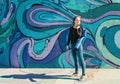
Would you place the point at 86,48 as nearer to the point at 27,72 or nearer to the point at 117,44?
the point at 117,44

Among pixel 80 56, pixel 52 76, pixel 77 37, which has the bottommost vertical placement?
pixel 52 76

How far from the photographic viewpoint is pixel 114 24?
1152 centimetres

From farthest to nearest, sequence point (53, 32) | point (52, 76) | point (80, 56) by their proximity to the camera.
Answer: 1. point (53, 32)
2. point (52, 76)
3. point (80, 56)

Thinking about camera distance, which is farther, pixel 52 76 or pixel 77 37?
pixel 52 76

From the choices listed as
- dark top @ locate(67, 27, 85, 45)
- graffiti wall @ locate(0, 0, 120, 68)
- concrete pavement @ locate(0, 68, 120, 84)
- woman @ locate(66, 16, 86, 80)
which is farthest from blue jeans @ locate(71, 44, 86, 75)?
graffiti wall @ locate(0, 0, 120, 68)

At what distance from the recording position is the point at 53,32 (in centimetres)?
1173

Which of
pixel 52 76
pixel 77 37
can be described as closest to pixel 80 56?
pixel 77 37

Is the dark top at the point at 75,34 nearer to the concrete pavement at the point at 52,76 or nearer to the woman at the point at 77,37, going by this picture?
the woman at the point at 77,37

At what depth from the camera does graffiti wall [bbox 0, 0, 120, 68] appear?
11516 millimetres

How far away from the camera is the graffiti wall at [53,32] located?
1152 cm

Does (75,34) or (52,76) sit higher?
(75,34)

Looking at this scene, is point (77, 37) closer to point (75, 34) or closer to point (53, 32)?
point (75, 34)

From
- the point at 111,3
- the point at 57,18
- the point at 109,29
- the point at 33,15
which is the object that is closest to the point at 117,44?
the point at 109,29

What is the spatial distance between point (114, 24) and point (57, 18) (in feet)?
5.56
